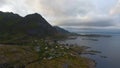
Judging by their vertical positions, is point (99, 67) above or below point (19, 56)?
below

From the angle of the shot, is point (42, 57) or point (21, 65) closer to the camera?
point (21, 65)

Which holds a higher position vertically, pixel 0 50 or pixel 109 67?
pixel 0 50

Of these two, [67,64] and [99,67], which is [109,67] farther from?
[67,64]

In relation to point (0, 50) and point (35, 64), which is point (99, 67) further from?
point (0, 50)

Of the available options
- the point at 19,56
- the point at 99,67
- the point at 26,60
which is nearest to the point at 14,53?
the point at 19,56

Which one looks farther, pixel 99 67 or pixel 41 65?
pixel 99 67

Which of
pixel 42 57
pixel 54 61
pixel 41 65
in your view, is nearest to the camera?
pixel 41 65

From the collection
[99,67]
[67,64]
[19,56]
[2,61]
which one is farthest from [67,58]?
[2,61]

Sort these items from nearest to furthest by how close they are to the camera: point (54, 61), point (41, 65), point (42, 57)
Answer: point (41, 65) < point (54, 61) < point (42, 57)

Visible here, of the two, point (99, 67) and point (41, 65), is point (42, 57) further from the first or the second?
point (99, 67)
